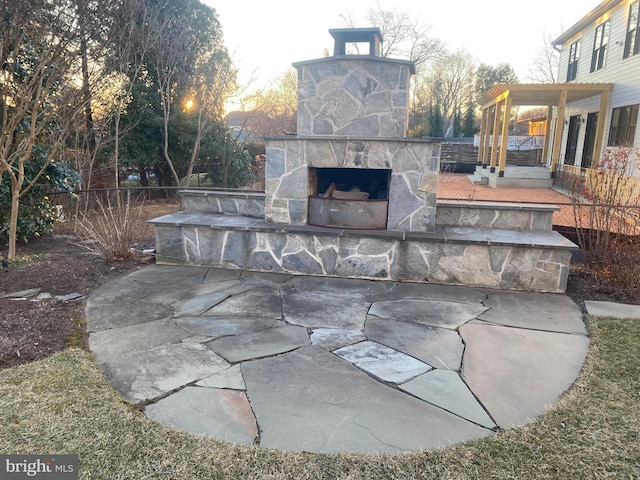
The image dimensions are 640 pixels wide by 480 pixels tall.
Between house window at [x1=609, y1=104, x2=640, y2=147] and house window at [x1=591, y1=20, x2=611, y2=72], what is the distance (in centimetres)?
241

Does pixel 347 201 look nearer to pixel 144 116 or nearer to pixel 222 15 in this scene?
pixel 144 116

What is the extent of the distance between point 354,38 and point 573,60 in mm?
14921

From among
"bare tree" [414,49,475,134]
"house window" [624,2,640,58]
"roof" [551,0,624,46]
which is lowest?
"house window" [624,2,640,58]

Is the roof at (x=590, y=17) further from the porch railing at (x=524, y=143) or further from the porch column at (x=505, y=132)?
the porch railing at (x=524, y=143)

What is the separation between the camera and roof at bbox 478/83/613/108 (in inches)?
499

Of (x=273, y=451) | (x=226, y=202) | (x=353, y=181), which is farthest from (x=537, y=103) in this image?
(x=273, y=451)

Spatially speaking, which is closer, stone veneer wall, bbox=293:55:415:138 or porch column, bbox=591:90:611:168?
stone veneer wall, bbox=293:55:415:138

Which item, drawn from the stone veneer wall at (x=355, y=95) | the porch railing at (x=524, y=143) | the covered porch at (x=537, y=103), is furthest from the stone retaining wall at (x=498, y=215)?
the porch railing at (x=524, y=143)

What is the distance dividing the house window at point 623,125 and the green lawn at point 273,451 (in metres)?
11.0

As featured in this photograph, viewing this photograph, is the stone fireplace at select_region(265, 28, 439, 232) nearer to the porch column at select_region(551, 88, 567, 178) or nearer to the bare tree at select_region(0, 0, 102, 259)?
the bare tree at select_region(0, 0, 102, 259)

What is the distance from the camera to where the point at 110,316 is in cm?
369

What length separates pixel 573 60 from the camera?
16.4 meters

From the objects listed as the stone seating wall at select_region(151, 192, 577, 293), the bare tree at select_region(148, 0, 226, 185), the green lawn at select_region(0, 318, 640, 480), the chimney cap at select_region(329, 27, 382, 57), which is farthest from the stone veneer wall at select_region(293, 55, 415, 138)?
the bare tree at select_region(148, 0, 226, 185)

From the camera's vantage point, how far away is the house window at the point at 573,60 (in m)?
16.0
